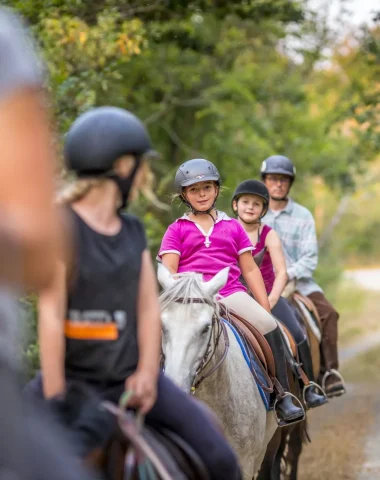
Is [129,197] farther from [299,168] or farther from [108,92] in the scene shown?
[299,168]

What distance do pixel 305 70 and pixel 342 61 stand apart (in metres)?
3.23

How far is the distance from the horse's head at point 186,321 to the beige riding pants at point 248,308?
0.97 m

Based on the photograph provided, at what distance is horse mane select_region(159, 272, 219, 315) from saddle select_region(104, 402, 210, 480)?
1992 millimetres

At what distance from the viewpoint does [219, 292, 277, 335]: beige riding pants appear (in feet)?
21.3

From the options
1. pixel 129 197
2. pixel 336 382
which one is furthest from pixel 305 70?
pixel 129 197

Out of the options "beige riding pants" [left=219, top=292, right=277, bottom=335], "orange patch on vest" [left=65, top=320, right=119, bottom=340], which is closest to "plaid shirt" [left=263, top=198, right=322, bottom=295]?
"beige riding pants" [left=219, top=292, right=277, bottom=335]

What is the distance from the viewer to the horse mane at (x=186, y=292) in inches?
209

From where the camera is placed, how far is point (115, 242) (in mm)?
3215

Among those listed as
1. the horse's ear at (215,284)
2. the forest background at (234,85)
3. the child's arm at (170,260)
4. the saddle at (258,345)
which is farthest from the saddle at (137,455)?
the forest background at (234,85)

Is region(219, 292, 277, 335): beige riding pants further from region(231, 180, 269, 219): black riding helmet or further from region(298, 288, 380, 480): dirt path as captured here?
region(298, 288, 380, 480): dirt path

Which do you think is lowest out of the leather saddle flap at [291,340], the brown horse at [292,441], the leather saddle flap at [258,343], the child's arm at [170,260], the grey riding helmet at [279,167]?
the brown horse at [292,441]

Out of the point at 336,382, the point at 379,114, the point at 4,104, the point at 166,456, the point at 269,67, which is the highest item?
the point at 269,67

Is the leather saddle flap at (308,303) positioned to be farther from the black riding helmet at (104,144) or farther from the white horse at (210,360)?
the black riding helmet at (104,144)

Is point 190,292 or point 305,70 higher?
point 305,70
